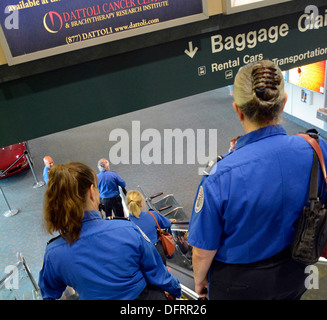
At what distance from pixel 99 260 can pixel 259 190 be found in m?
0.86

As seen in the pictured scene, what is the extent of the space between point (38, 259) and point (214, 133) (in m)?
6.08

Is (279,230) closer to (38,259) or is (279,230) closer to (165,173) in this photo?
(38,259)

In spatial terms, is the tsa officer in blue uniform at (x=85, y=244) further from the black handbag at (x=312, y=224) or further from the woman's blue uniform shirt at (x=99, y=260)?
the black handbag at (x=312, y=224)

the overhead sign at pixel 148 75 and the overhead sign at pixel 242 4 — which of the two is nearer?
the overhead sign at pixel 148 75

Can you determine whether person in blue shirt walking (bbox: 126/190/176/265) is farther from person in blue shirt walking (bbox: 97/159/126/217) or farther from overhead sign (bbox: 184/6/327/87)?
person in blue shirt walking (bbox: 97/159/126/217)

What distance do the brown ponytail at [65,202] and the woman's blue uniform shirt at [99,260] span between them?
0.05 meters

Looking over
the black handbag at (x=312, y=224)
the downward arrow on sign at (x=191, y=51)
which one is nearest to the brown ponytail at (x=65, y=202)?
the black handbag at (x=312, y=224)

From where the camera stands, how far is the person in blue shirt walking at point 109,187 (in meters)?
5.63

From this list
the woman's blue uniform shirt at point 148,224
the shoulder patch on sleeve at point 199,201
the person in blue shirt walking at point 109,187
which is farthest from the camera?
the person in blue shirt walking at point 109,187

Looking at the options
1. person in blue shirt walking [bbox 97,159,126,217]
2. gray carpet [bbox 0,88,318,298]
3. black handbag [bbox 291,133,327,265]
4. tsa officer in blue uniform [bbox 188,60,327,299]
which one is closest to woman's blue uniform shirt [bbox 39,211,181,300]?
tsa officer in blue uniform [bbox 188,60,327,299]

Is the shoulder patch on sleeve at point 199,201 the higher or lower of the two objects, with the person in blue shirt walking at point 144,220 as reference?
higher

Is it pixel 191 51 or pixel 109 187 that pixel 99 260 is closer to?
pixel 191 51

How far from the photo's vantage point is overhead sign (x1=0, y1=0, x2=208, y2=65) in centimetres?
170
